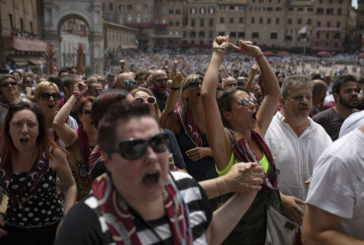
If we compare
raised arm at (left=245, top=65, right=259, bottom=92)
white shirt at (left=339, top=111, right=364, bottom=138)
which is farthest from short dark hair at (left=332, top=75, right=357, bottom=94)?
white shirt at (left=339, top=111, right=364, bottom=138)

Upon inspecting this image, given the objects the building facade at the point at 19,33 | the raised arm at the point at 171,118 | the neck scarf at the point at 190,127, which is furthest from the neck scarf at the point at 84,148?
the building facade at the point at 19,33

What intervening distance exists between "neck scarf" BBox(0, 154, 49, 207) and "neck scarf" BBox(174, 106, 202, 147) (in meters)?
1.59

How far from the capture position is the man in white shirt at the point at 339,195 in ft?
5.76

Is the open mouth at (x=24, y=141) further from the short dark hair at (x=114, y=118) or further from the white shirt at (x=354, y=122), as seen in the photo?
the white shirt at (x=354, y=122)

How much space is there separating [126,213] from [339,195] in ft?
3.77

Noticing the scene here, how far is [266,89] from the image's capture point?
10.1 ft

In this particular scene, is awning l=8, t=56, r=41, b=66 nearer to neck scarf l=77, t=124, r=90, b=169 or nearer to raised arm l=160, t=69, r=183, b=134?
raised arm l=160, t=69, r=183, b=134

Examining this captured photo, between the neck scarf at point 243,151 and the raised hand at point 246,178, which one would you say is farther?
the neck scarf at point 243,151

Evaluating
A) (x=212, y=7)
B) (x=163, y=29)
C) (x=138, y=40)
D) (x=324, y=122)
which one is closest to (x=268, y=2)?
(x=212, y=7)

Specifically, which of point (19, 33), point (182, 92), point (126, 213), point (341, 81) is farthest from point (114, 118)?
point (19, 33)

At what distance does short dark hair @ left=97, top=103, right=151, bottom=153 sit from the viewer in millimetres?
1441

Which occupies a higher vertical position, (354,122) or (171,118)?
(354,122)

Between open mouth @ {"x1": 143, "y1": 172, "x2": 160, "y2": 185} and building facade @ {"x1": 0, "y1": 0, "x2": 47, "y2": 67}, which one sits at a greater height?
building facade @ {"x1": 0, "y1": 0, "x2": 47, "y2": 67}

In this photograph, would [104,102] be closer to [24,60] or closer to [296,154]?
[296,154]
